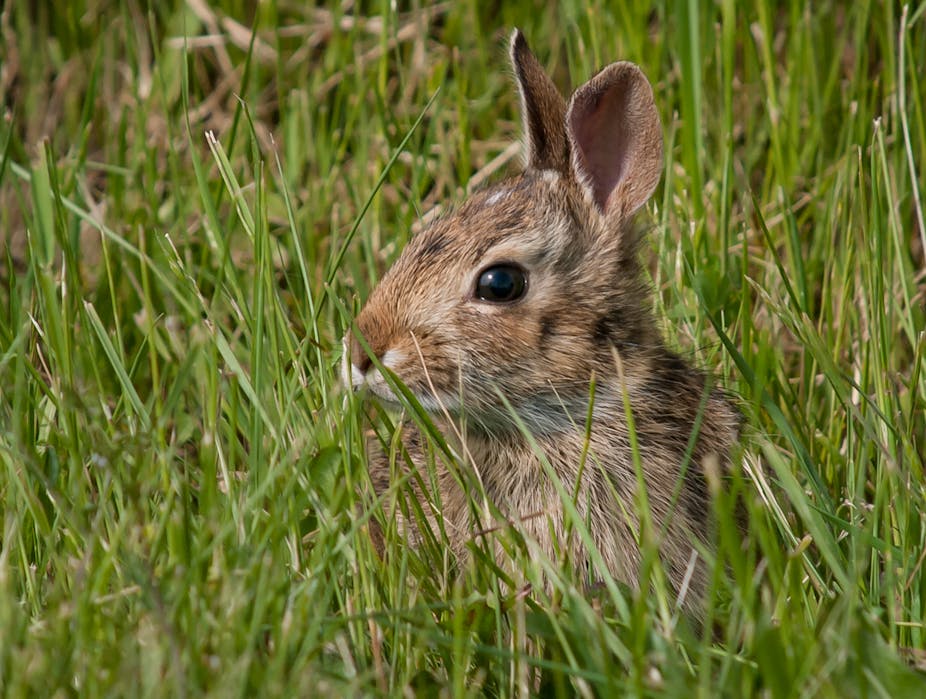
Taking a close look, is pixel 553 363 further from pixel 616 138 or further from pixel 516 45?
pixel 516 45

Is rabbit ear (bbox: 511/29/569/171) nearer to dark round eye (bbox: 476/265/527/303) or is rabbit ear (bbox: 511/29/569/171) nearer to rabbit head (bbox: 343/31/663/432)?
rabbit head (bbox: 343/31/663/432)

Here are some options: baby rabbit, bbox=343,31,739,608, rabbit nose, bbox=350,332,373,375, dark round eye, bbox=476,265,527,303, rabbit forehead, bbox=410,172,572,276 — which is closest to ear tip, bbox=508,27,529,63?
baby rabbit, bbox=343,31,739,608

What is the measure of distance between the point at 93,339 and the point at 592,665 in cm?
192

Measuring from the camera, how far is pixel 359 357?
3359 mm

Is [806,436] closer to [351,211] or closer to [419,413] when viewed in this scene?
[419,413]

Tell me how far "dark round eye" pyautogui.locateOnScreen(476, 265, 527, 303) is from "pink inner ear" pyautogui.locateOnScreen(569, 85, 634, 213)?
0.47 meters

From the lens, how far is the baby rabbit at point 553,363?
11.2ft

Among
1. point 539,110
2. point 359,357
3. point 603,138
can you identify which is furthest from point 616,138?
point 359,357

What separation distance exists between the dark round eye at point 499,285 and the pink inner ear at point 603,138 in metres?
0.47

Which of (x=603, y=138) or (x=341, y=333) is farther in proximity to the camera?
(x=341, y=333)

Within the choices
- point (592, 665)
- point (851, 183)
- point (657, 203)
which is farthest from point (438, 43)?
point (592, 665)

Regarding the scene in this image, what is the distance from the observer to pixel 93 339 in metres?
3.96

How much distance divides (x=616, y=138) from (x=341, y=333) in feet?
3.07

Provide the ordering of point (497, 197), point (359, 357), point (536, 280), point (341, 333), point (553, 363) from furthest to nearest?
point (341, 333), point (497, 197), point (536, 280), point (553, 363), point (359, 357)
